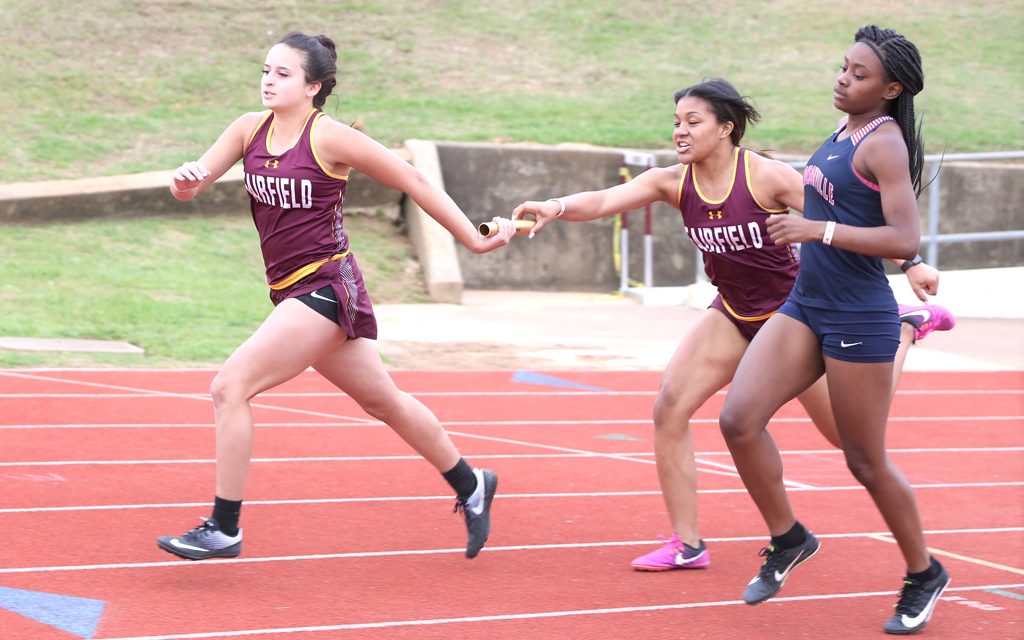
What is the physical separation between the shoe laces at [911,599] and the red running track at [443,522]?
0.14m

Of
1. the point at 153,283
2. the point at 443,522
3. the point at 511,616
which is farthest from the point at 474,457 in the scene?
the point at 153,283

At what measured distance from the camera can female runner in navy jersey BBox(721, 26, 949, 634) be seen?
4.26 meters

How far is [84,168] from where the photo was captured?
16844 mm

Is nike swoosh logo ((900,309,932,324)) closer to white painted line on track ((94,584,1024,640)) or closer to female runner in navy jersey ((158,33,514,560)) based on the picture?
white painted line on track ((94,584,1024,640))

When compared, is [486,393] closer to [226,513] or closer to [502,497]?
[502,497]

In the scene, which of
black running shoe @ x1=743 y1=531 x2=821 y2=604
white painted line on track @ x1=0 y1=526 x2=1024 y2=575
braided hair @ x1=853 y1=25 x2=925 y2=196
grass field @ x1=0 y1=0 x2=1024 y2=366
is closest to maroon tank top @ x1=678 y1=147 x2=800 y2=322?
braided hair @ x1=853 y1=25 x2=925 y2=196

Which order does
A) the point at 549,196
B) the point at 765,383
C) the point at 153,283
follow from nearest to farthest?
the point at 765,383 < the point at 153,283 < the point at 549,196

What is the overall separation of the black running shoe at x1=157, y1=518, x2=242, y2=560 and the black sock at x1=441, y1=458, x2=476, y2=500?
0.91m

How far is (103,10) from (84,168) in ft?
22.6

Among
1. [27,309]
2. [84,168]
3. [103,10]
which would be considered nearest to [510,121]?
[84,168]

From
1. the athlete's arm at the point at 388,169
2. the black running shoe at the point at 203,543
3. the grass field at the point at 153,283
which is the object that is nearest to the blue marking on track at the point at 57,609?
the black running shoe at the point at 203,543

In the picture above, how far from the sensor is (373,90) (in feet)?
70.5

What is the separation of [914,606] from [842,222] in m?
1.34

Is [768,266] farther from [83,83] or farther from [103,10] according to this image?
[103,10]
